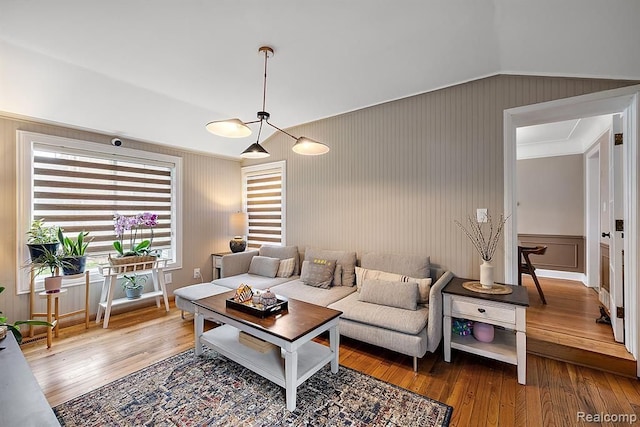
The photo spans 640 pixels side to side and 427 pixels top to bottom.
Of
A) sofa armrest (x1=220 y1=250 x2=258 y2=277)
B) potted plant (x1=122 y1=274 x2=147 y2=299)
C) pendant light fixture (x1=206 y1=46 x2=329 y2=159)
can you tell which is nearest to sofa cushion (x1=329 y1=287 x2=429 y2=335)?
pendant light fixture (x1=206 y1=46 x2=329 y2=159)

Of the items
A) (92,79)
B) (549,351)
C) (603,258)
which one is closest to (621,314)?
(549,351)

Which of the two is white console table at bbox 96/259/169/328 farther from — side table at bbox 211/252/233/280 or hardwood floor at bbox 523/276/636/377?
hardwood floor at bbox 523/276/636/377

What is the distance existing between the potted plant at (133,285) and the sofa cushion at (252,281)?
97cm

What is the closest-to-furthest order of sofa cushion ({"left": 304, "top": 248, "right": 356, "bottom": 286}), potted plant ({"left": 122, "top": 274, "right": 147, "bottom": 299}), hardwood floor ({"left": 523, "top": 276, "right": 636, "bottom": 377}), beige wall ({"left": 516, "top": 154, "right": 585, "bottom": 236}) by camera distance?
hardwood floor ({"left": 523, "top": 276, "right": 636, "bottom": 377}), sofa cushion ({"left": 304, "top": 248, "right": 356, "bottom": 286}), potted plant ({"left": 122, "top": 274, "right": 147, "bottom": 299}), beige wall ({"left": 516, "top": 154, "right": 585, "bottom": 236})

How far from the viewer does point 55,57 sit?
2412mm

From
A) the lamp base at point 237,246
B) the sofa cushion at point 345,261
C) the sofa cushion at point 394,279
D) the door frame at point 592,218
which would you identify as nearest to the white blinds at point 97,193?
the lamp base at point 237,246

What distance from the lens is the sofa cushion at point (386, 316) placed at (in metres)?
2.30

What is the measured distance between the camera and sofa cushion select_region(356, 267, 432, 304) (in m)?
2.71

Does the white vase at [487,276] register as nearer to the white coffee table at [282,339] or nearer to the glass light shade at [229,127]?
the white coffee table at [282,339]

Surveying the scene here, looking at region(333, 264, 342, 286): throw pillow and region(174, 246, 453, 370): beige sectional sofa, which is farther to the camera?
region(333, 264, 342, 286): throw pillow

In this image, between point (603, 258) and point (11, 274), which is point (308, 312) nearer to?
point (11, 274)

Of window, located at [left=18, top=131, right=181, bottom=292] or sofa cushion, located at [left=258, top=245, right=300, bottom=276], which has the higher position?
window, located at [left=18, top=131, right=181, bottom=292]

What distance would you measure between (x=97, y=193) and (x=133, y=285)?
4.15 feet

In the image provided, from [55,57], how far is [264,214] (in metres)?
3.05
